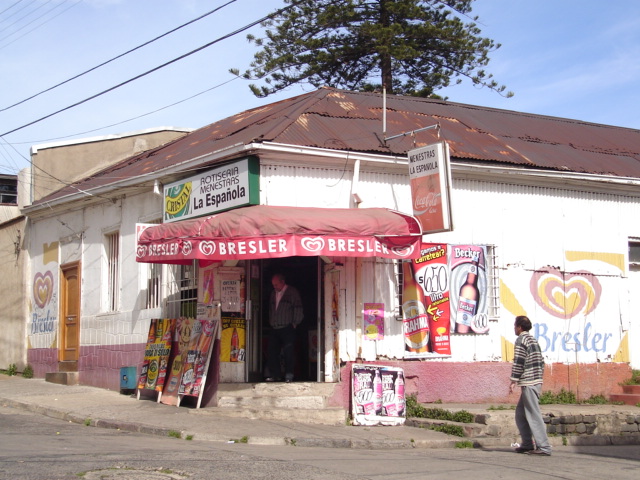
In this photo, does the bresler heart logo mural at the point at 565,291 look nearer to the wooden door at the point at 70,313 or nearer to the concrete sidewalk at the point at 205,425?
the concrete sidewalk at the point at 205,425

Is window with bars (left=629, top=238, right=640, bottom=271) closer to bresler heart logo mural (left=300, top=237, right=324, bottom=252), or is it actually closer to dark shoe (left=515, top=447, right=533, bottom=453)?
dark shoe (left=515, top=447, right=533, bottom=453)

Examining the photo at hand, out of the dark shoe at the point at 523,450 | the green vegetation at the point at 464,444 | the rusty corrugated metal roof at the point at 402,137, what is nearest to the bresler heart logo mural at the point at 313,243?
the rusty corrugated metal roof at the point at 402,137

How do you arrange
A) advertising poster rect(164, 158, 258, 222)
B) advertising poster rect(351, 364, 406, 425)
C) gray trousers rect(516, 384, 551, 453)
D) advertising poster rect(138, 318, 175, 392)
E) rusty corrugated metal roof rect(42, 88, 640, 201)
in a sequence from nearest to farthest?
gray trousers rect(516, 384, 551, 453), advertising poster rect(351, 364, 406, 425), advertising poster rect(164, 158, 258, 222), rusty corrugated metal roof rect(42, 88, 640, 201), advertising poster rect(138, 318, 175, 392)

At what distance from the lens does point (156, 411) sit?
12656 millimetres

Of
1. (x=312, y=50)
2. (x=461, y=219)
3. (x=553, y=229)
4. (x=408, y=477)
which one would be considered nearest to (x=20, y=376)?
(x=461, y=219)

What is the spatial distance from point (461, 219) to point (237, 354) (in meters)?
4.38

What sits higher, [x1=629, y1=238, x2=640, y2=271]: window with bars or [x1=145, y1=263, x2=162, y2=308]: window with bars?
[x1=629, y1=238, x2=640, y2=271]: window with bars

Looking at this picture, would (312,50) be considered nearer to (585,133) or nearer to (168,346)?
(585,133)

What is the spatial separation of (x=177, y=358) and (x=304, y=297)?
2327 mm

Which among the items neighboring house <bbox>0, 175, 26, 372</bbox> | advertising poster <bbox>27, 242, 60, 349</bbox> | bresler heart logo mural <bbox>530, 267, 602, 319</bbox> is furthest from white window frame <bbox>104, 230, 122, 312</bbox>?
bresler heart logo mural <bbox>530, 267, 602, 319</bbox>

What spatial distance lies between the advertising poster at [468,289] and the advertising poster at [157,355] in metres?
4.70

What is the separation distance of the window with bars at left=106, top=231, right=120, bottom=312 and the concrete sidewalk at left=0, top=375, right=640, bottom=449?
243 centimetres

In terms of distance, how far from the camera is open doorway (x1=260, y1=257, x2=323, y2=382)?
1397 cm

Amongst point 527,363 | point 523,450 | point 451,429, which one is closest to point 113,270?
point 451,429
